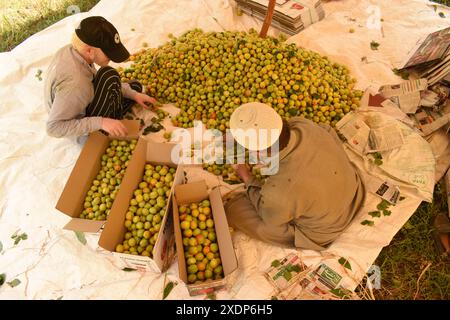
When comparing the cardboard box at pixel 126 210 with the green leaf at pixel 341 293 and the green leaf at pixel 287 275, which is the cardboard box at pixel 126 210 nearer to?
the green leaf at pixel 287 275

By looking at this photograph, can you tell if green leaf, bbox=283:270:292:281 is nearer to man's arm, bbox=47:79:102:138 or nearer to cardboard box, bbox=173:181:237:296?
cardboard box, bbox=173:181:237:296

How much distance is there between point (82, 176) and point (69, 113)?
469 mm

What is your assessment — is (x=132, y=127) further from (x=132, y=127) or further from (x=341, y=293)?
(x=341, y=293)

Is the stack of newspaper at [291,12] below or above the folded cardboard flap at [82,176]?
above

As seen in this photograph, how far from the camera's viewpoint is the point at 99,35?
7.19 feet

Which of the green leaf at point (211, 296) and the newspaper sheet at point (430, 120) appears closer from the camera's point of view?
the green leaf at point (211, 296)

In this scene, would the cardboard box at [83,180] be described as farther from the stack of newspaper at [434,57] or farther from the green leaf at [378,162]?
the stack of newspaper at [434,57]

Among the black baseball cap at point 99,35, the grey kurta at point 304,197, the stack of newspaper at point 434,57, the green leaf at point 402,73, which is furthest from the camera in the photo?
the green leaf at point 402,73

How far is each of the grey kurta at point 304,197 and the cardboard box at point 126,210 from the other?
0.50 meters

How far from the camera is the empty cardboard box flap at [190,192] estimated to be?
239 cm

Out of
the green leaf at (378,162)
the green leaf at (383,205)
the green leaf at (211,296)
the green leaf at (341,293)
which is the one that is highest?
the green leaf at (378,162)

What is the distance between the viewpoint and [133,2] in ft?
13.1

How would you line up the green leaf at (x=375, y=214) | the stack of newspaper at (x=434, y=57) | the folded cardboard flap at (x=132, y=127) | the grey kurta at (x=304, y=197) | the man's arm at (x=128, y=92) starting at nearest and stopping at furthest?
1. the grey kurta at (x=304, y=197)
2. the green leaf at (x=375, y=214)
3. the folded cardboard flap at (x=132, y=127)
4. the man's arm at (x=128, y=92)
5. the stack of newspaper at (x=434, y=57)

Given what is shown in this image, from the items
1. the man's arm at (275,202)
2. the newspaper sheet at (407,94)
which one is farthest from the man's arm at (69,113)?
the newspaper sheet at (407,94)
